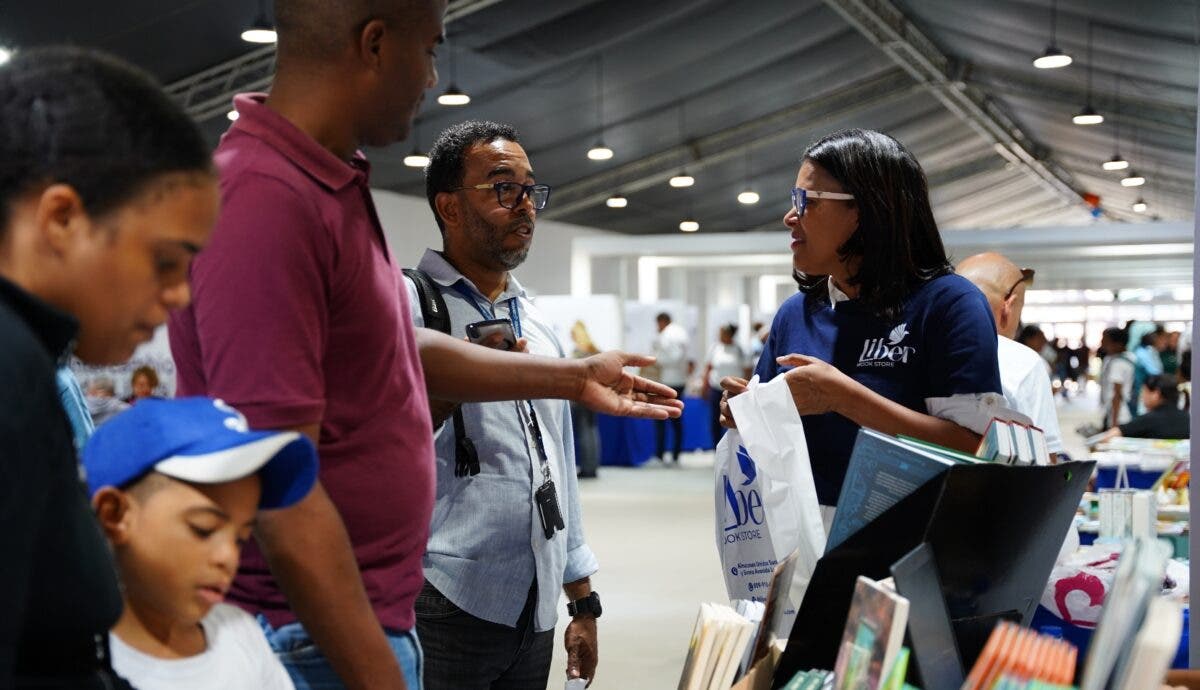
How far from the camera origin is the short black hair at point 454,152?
7.57 ft

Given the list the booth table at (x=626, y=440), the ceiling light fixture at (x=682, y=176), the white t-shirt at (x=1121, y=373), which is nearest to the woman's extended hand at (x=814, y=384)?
the booth table at (x=626, y=440)

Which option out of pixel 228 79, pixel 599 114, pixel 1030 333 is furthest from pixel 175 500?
pixel 599 114

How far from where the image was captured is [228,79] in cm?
1006

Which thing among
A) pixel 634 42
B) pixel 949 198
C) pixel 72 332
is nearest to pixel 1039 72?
pixel 634 42

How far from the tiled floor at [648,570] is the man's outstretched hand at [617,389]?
307 cm

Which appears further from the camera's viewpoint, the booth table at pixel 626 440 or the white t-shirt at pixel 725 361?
the white t-shirt at pixel 725 361

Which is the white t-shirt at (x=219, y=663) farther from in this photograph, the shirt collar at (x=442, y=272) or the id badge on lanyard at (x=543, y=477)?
the shirt collar at (x=442, y=272)

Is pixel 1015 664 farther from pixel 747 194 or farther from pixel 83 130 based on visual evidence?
pixel 747 194

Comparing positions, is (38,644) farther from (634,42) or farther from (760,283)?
(760,283)

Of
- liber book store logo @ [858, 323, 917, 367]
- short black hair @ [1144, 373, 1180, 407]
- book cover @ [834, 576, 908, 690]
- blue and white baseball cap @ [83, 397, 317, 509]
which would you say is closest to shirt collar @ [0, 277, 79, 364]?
blue and white baseball cap @ [83, 397, 317, 509]

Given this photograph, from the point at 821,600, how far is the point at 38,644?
864 millimetres

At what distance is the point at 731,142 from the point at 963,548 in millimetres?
15544

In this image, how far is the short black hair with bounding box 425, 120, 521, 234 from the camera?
2.31 metres

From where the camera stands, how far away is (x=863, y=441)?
139 centimetres
